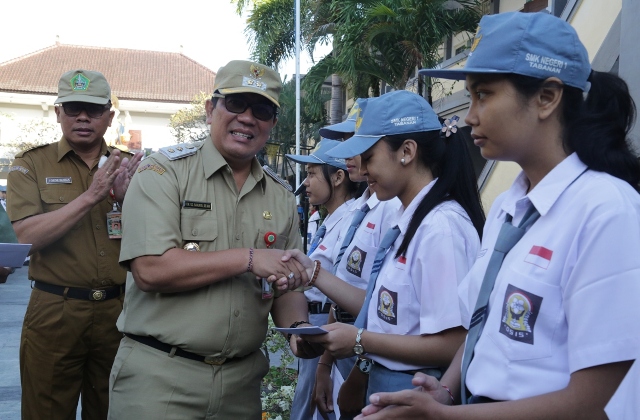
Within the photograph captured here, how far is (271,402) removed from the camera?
5.12 m

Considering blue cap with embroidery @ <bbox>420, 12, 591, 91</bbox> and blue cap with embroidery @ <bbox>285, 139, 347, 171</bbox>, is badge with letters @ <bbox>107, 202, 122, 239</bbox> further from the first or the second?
blue cap with embroidery @ <bbox>420, 12, 591, 91</bbox>

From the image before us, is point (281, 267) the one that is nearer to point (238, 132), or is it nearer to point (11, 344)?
point (238, 132)

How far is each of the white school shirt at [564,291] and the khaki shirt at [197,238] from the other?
49.1 inches

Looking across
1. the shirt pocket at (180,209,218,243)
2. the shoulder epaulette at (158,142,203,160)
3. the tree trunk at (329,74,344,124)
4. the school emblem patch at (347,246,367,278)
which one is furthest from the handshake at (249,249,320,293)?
the tree trunk at (329,74,344,124)

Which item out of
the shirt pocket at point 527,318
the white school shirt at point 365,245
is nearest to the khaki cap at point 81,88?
the white school shirt at point 365,245

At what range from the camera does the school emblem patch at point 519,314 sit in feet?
5.47

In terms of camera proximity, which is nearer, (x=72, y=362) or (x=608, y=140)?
(x=608, y=140)

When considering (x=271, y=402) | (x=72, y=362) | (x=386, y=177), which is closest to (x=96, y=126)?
(x=72, y=362)

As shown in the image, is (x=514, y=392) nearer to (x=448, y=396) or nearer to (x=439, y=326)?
(x=448, y=396)

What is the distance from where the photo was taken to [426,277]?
2.51 m

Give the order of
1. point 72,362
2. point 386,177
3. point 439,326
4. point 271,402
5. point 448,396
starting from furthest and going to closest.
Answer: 1. point 271,402
2. point 72,362
3. point 386,177
4. point 439,326
5. point 448,396

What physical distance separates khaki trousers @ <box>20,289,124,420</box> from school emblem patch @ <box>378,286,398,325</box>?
1.97 m

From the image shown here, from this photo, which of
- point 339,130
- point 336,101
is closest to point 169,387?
point 339,130

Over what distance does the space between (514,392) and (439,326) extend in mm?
774
